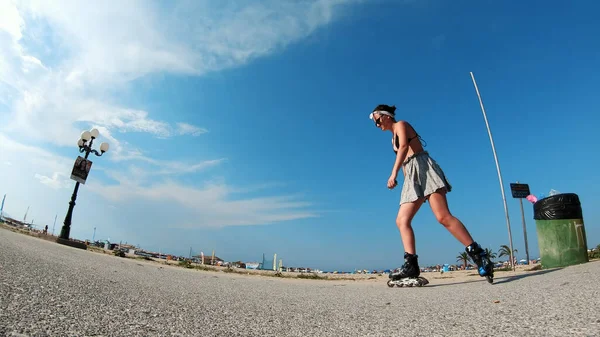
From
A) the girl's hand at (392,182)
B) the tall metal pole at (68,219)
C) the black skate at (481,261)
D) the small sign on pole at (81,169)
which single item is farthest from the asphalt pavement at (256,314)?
the small sign on pole at (81,169)

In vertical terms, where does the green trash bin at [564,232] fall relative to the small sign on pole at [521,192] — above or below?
below

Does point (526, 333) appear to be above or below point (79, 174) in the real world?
below

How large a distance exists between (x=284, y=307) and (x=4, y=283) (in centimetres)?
140

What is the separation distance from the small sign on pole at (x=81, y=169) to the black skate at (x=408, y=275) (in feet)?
41.1

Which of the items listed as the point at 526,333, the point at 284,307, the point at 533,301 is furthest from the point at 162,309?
the point at 533,301

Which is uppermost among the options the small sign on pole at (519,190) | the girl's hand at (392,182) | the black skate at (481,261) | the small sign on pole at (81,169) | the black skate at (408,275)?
the small sign on pole at (519,190)

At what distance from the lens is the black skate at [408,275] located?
3.38 metres

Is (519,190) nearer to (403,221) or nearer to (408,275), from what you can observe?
(403,221)

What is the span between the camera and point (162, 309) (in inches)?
59.7

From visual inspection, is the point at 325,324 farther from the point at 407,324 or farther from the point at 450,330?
the point at 450,330

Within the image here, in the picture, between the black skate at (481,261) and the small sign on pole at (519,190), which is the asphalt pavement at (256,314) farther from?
the small sign on pole at (519,190)

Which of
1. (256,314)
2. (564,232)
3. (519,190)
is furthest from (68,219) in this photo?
(519,190)

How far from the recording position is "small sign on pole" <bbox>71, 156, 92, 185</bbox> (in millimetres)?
11703

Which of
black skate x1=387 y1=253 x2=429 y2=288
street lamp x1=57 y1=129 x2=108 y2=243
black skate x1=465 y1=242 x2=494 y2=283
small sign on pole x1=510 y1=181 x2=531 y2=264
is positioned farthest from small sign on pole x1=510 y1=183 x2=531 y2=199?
street lamp x1=57 y1=129 x2=108 y2=243
